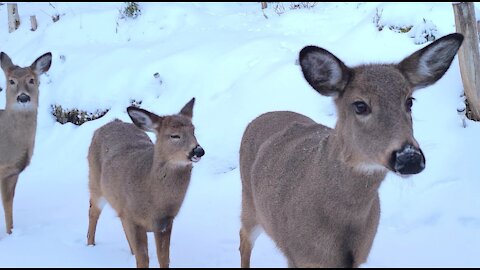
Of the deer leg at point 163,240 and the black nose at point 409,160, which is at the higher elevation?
the black nose at point 409,160

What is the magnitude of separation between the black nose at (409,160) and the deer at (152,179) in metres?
2.73

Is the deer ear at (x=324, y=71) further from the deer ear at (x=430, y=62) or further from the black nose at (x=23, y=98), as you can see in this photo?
the black nose at (x=23, y=98)

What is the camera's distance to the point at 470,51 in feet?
24.7

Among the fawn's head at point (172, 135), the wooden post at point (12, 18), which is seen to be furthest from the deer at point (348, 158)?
the wooden post at point (12, 18)

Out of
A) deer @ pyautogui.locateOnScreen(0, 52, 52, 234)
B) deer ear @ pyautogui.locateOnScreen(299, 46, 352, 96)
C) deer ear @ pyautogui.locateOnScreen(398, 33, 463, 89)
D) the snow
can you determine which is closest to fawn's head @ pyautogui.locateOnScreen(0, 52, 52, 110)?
deer @ pyautogui.locateOnScreen(0, 52, 52, 234)

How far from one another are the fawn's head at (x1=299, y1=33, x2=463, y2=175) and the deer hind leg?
1667mm

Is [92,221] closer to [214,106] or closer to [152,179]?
[152,179]

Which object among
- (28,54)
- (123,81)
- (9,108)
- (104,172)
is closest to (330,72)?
(104,172)

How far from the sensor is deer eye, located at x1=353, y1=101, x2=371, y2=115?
3494 mm

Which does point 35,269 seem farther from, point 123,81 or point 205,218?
point 123,81

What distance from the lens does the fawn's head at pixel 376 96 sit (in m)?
3.30

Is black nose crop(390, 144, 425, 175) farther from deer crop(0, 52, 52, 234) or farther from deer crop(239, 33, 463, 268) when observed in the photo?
deer crop(0, 52, 52, 234)

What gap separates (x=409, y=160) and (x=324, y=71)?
2.86 ft

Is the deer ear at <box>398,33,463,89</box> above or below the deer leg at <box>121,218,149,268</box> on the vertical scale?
above
